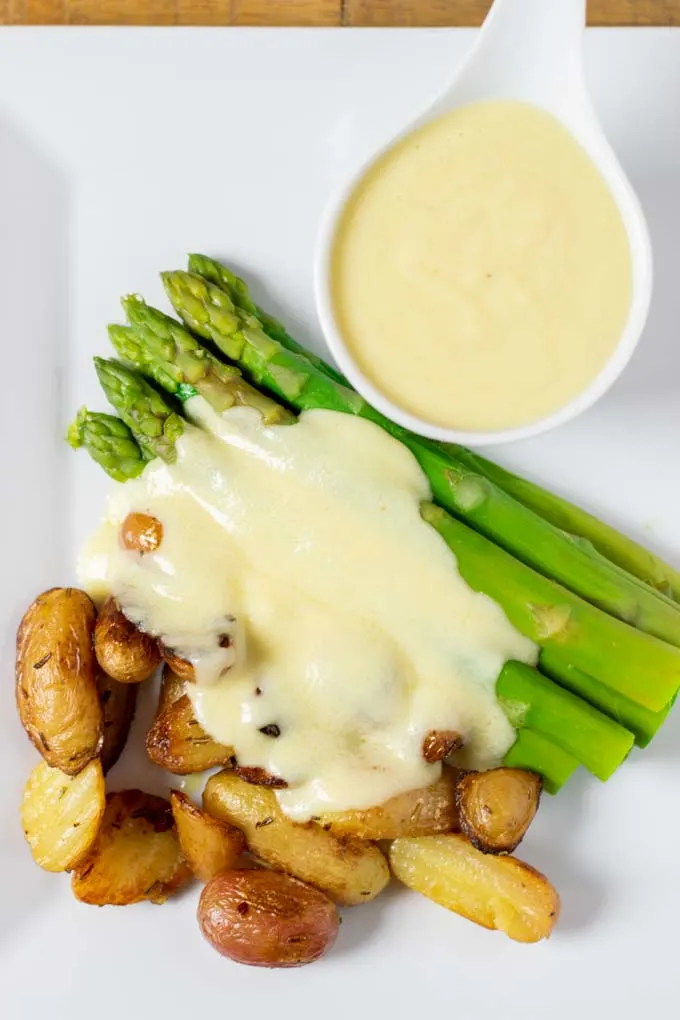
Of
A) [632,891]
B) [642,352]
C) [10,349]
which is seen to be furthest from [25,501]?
[632,891]

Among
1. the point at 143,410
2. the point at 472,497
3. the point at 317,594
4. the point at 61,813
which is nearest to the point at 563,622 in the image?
the point at 472,497

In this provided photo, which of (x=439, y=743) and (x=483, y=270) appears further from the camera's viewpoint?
(x=439, y=743)

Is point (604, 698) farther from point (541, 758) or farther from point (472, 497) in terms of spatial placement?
point (472, 497)

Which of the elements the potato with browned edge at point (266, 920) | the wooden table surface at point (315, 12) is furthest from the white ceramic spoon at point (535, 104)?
the potato with browned edge at point (266, 920)

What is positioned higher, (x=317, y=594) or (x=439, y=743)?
(x=317, y=594)

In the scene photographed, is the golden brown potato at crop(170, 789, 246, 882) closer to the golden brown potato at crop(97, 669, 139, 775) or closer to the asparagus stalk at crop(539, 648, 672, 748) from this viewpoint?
the golden brown potato at crop(97, 669, 139, 775)

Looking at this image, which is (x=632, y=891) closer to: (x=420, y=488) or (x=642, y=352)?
(x=420, y=488)
